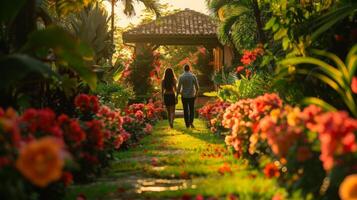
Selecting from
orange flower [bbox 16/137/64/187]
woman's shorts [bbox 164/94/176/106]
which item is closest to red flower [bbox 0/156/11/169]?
orange flower [bbox 16/137/64/187]

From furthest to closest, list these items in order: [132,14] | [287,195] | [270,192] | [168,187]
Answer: [132,14]
[168,187]
[270,192]
[287,195]

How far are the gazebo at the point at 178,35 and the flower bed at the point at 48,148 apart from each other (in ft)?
58.1

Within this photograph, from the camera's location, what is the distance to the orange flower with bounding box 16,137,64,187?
8.13 feet

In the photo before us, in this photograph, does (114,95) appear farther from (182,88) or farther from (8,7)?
(8,7)

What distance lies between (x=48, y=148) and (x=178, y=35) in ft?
75.2

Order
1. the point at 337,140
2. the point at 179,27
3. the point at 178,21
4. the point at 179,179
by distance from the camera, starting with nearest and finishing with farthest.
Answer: the point at 337,140
the point at 179,179
the point at 179,27
the point at 178,21

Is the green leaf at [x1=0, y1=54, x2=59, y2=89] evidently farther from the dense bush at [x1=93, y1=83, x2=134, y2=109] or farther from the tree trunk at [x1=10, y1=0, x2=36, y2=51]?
the dense bush at [x1=93, y1=83, x2=134, y2=109]

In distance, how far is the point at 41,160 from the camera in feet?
8.20

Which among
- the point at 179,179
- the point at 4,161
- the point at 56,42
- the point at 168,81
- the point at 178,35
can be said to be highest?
the point at 178,35

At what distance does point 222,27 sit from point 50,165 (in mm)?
13534

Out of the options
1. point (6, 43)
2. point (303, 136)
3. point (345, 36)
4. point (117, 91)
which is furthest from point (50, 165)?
point (117, 91)

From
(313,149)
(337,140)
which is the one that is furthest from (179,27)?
(337,140)

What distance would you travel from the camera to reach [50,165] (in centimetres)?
250

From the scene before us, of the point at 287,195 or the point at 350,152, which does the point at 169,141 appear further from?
the point at 350,152
